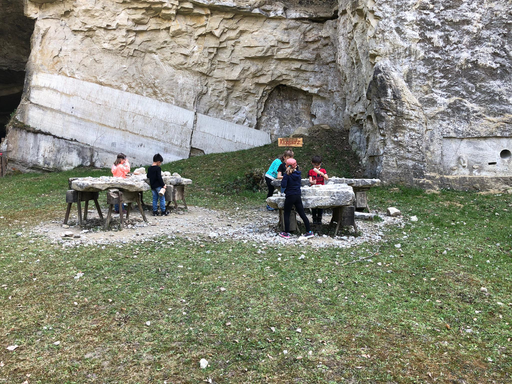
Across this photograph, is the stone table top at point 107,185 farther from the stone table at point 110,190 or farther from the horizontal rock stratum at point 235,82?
the horizontal rock stratum at point 235,82

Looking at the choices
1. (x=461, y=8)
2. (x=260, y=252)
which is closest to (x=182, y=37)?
(x=461, y=8)

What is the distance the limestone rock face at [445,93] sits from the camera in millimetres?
12961

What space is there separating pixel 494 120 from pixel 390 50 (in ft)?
14.4

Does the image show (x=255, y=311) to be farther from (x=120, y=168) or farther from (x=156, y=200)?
(x=120, y=168)

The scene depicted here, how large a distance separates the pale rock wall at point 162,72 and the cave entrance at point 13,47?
95.5 inches

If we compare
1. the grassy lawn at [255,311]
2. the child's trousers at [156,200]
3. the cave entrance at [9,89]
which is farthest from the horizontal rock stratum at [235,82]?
the child's trousers at [156,200]

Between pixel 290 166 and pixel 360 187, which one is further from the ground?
pixel 290 166

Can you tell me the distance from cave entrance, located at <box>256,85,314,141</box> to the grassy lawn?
14.7 m

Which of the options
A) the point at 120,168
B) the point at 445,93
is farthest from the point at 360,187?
the point at 445,93

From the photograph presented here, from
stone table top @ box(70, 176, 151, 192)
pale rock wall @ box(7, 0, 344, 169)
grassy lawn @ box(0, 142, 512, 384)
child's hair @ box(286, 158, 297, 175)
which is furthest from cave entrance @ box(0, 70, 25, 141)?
child's hair @ box(286, 158, 297, 175)

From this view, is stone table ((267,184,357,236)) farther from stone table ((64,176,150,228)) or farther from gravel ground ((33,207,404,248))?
stone table ((64,176,150,228))

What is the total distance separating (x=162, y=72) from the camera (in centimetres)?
1958

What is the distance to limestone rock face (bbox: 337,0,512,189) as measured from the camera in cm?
1296

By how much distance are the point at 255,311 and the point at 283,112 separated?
18354 millimetres
